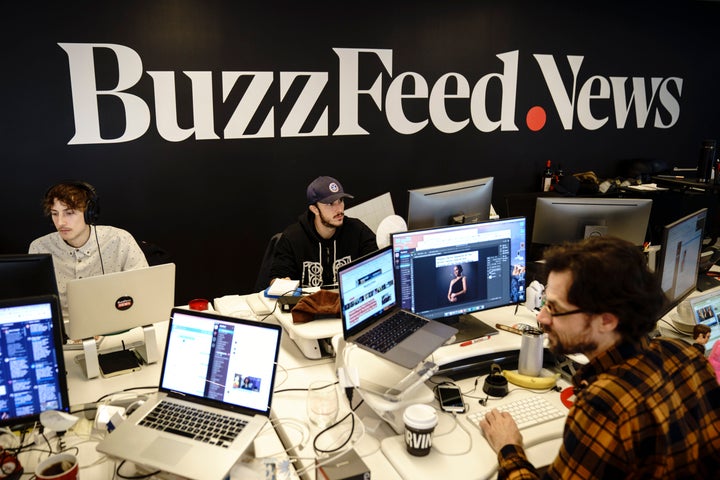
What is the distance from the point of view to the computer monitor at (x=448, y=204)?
8.89ft

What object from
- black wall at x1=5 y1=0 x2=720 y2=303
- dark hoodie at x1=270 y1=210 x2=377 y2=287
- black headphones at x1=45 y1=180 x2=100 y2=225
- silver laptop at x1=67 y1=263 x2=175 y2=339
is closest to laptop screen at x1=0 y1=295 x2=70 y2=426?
silver laptop at x1=67 y1=263 x2=175 y2=339

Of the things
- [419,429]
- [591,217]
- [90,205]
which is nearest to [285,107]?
[90,205]

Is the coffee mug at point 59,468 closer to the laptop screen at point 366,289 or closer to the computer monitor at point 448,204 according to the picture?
the laptop screen at point 366,289

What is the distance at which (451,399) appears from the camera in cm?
202

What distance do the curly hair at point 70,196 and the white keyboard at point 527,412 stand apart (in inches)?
79.6

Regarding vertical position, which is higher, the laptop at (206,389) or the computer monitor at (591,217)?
the computer monitor at (591,217)

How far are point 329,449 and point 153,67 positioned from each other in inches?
117

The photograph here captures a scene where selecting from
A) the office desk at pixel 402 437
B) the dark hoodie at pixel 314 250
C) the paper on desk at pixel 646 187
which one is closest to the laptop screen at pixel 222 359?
Answer: the office desk at pixel 402 437

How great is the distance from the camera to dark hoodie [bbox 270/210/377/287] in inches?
124

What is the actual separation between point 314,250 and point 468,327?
3.76 ft

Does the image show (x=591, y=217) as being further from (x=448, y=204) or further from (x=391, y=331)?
(x=391, y=331)

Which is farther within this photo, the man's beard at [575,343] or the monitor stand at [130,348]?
the monitor stand at [130,348]

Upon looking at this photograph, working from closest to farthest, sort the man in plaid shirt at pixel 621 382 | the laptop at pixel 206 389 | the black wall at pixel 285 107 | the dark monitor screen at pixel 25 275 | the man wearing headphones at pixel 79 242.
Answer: the man in plaid shirt at pixel 621 382 < the laptop at pixel 206 389 < the dark monitor screen at pixel 25 275 < the man wearing headphones at pixel 79 242 < the black wall at pixel 285 107

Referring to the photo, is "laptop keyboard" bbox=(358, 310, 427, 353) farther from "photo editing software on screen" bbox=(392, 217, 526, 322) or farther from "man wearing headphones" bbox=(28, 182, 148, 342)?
"man wearing headphones" bbox=(28, 182, 148, 342)
